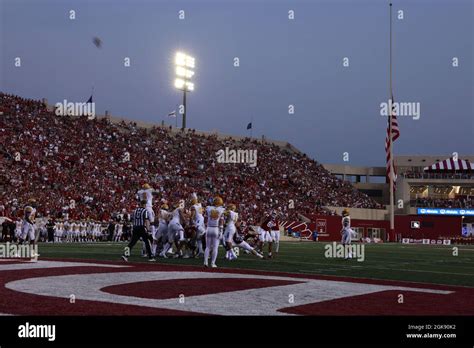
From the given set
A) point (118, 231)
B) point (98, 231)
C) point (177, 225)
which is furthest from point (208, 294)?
point (118, 231)

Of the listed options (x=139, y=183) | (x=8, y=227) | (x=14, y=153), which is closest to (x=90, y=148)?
(x=139, y=183)

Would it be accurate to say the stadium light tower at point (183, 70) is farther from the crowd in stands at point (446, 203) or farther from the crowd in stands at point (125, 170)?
the crowd in stands at point (446, 203)

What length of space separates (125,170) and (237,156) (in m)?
15.8

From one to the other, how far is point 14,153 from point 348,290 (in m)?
31.0

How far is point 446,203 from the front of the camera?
2589 inches

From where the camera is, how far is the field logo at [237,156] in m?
56.8

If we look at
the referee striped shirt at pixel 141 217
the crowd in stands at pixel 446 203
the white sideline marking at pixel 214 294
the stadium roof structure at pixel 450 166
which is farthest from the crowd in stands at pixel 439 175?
the white sideline marking at pixel 214 294

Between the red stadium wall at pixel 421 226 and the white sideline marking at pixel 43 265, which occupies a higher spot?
the red stadium wall at pixel 421 226

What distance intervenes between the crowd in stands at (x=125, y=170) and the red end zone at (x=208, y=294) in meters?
20.7
